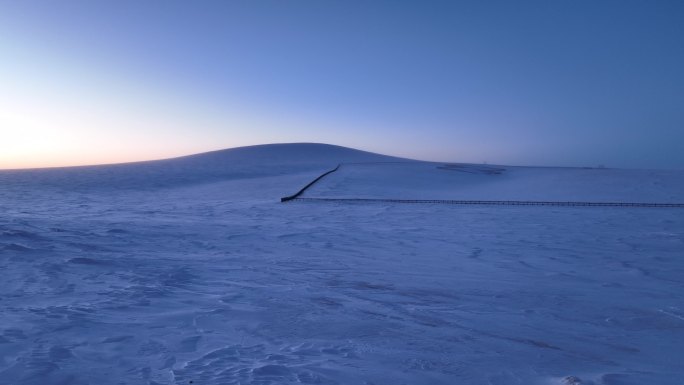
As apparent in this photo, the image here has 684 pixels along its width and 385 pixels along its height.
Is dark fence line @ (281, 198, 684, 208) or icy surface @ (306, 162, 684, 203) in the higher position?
icy surface @ (306, 162, 684, 203)

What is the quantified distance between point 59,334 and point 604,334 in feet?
12.2

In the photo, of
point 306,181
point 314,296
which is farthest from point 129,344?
point 306,181

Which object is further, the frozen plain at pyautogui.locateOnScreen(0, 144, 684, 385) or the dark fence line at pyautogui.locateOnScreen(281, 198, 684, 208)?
the dark fence line at pyautogui.locateOnScreen(281, 198, 684, 208)

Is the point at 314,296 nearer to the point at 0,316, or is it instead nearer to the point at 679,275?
the point at 0,316

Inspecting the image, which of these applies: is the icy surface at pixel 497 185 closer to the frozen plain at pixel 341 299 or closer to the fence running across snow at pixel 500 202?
the fence running across snow at pixel 500 202

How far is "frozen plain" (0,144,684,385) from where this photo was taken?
3023mm

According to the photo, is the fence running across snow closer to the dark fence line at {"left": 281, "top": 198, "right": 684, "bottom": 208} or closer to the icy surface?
the dark fence line at {"left": 281, "top": 198, "right": 684, "bottom": 208}

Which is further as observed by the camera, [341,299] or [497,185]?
[497,185]

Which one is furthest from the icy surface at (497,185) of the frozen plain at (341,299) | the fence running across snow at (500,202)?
the frozen plain at (341,299)

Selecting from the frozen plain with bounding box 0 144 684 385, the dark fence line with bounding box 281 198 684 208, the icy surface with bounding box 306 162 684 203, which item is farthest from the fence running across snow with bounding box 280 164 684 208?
the frozen plain with bounding box 0 144 684 385

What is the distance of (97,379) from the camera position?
2791mm

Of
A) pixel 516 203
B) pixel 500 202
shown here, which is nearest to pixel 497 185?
pixel 500 202

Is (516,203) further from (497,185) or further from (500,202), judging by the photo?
(497,185)

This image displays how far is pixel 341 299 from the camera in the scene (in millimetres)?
4430
